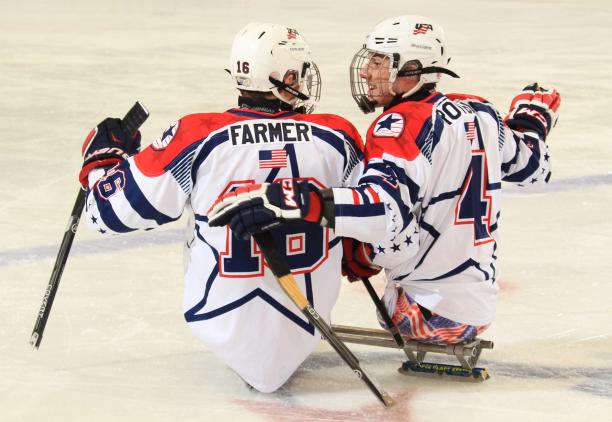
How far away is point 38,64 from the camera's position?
7.75m

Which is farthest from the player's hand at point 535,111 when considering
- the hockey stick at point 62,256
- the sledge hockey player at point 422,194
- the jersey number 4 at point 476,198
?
the hockey stick at point 62,256

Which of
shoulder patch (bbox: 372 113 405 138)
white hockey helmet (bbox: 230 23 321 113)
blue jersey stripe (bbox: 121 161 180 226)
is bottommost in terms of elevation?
blue jersey stripe (bbox: 121 161 180 226)

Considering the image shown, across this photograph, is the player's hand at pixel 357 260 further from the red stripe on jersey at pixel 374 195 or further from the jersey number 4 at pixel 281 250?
the red stripe on jersey at pixel 374 195

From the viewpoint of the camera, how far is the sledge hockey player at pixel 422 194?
2680mm

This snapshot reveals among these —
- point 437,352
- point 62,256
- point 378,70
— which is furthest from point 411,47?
point 62,256

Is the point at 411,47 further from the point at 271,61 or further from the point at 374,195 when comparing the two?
the point at 374,195

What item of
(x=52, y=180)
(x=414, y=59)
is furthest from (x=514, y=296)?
(x=52, y=180)

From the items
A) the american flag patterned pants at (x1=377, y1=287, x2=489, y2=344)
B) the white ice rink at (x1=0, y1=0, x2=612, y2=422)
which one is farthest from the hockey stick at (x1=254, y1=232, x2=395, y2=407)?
the american flag patterned pants at (x1=377, y1=287, x2=489, y2=344)

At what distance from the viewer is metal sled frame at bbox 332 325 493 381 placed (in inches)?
121

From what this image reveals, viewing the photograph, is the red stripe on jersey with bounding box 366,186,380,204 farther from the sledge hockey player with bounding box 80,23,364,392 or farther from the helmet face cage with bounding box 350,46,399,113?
A: the helmet face cage with bounding box 350,46,399,113

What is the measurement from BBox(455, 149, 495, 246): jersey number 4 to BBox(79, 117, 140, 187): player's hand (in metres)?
0.87

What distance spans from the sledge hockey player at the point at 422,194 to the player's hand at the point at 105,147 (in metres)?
0.46

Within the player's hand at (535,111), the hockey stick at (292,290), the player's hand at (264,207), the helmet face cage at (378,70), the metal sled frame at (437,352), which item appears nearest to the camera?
the player's hand at (264,207)

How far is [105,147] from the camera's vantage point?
3018mm
